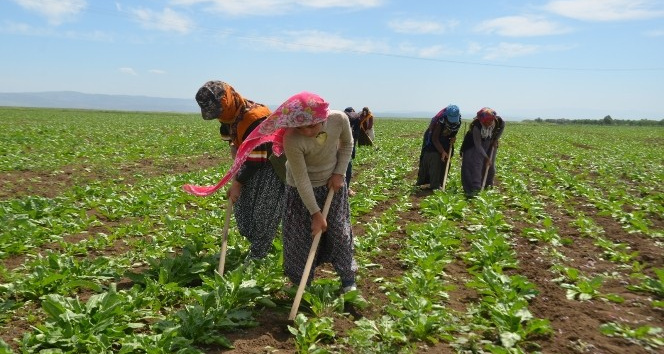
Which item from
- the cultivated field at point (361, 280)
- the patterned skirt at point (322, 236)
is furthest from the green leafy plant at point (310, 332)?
the patterned skirt at point (322, 236)

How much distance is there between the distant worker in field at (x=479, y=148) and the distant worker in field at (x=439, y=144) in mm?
304

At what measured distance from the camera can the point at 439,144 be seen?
27.2 ft

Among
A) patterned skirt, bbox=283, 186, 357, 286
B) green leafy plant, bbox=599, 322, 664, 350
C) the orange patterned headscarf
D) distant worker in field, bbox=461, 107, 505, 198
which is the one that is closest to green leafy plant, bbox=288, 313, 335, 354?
patterned skirt, bbox=283, 186, 357, 286

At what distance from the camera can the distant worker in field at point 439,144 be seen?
26.0 ft

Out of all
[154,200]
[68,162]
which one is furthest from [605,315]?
[68,162]

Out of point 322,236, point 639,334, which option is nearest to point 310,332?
point 322,236

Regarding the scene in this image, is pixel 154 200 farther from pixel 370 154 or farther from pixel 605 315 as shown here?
pixel 370 154

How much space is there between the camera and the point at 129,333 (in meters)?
3.15

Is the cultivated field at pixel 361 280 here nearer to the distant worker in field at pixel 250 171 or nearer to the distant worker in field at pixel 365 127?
the distant worker in field at pixel 250 171

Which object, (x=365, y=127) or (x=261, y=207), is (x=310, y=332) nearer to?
(x=261, y=207)

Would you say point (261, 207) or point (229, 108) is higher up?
point (229, 108)

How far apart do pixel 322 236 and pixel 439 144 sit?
504 centimetres

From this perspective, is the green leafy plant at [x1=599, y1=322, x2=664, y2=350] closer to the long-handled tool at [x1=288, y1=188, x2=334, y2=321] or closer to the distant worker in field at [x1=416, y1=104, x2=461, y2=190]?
the long-handled tool at [x1=288, y1=188, x2=334, y2=321]

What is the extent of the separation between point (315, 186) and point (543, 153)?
16.5 m
